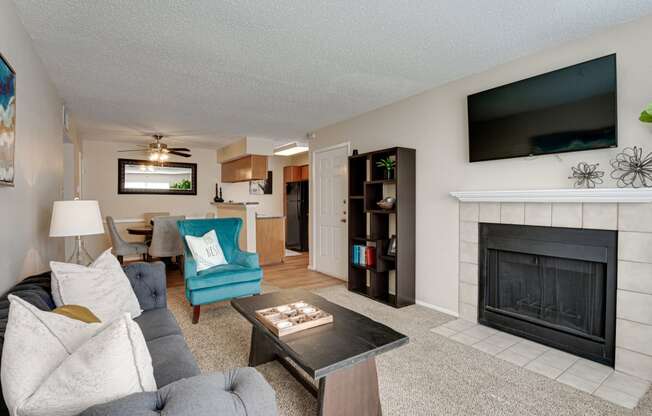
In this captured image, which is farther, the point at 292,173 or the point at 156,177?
the point at 292,173

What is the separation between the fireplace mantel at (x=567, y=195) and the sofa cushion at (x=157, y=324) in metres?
2.61

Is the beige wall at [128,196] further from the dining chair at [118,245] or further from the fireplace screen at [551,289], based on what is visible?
the fireplace screen at [551,289]

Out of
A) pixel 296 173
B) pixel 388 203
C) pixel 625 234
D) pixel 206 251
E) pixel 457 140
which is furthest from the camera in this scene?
pixel 296 173

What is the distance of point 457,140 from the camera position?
3.21 m

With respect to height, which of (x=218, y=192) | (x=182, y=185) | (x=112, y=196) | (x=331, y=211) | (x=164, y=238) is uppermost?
(x=182, y=185)

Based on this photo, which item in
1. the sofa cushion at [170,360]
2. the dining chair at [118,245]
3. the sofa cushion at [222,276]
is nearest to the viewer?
the sofa cushion at [170,360]

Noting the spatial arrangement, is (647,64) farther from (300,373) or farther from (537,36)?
(300,373)

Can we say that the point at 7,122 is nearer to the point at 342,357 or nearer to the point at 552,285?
the point at 342,357

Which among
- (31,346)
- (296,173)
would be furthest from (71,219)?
(296,173)

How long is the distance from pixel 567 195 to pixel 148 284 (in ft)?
10.1

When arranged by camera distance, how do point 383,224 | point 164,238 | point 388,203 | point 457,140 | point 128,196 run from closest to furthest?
point 457,140
point 388,203
point 383,224
point 164,238
point 128,196

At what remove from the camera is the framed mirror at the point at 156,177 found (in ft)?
21.1

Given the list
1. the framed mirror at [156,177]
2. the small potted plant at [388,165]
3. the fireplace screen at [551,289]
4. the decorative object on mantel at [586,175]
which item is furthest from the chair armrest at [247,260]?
the framed mirror at [156,177]

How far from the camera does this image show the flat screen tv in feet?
7.32
